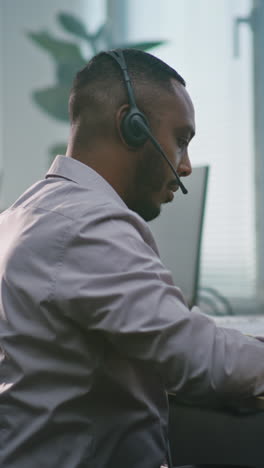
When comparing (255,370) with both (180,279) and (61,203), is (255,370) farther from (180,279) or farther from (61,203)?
(180,279)

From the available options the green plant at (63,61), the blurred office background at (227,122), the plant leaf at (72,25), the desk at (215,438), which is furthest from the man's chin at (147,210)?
the plant leaf at (72,25)

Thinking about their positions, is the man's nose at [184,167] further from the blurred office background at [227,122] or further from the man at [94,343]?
the blurred office background at [227,122]

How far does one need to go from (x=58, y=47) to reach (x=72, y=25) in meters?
0.15

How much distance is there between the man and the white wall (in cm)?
274

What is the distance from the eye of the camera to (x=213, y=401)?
23.7 inches

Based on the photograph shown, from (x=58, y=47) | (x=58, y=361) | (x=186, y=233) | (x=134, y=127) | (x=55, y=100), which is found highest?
(x=58, y=47)

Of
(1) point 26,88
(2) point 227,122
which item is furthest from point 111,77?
(1) point 26,88

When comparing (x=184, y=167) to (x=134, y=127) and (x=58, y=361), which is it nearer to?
(x=134, y=127)

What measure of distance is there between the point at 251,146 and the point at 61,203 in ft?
7.23

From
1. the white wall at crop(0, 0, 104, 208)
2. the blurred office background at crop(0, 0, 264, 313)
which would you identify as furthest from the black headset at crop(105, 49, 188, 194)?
the white wall at crop(0, 0, 104, 208)

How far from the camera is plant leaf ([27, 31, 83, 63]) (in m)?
2.81

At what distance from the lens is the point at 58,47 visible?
112 inches

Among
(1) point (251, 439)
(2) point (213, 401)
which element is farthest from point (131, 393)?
(1) point (251, 439)

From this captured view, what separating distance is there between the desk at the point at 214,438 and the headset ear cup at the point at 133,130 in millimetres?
717
